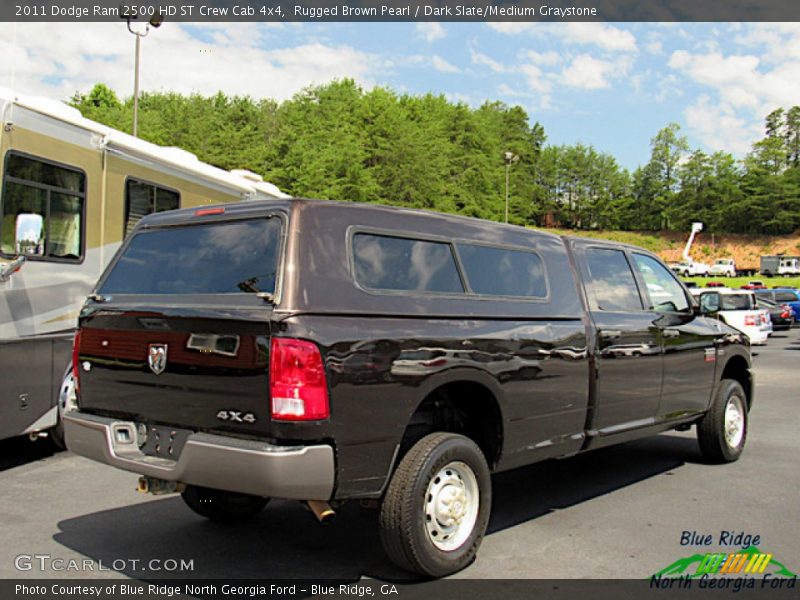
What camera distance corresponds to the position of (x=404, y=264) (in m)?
4.67

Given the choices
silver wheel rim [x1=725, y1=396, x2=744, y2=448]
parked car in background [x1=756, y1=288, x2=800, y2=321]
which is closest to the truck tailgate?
silver wheel rim [x1=725, y1=396, x2=744, y2=448]

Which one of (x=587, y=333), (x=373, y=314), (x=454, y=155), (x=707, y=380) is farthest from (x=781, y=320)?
(x=454, y=155)

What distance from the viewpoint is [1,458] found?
313 inches

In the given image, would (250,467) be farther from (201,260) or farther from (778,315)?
(778,315)

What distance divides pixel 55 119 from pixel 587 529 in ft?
20.3

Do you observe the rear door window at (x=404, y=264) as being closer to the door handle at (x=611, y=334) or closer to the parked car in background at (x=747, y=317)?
the door handle at (x=611, y=334)

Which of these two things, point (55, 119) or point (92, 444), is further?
point (55, 119)

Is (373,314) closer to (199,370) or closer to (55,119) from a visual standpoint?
(199,370)

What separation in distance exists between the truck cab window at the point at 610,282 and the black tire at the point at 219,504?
2966 mm

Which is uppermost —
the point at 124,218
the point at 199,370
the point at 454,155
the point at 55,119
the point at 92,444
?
the point at 454,155

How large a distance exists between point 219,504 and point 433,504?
1841mm

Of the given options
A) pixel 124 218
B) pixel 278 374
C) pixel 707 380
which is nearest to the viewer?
pixel 278 374

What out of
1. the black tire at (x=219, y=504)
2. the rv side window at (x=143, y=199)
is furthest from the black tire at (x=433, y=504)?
the rv side window at (x=143, y=199)

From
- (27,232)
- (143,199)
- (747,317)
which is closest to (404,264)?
(27,232)
